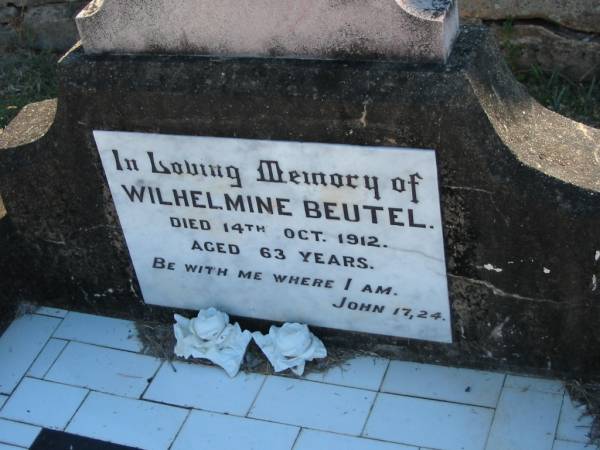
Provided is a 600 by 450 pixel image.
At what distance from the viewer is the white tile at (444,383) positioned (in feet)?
12.5

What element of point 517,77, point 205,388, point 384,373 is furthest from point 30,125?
point 517,77

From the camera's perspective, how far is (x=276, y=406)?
12.8 feet

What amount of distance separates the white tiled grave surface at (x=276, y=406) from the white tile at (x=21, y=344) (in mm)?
10

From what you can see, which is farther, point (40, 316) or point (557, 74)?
point (557, 74)

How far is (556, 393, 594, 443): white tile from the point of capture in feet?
11.8

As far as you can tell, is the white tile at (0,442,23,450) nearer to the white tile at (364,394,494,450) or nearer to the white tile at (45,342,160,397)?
the white tile at (45,342,160,397)

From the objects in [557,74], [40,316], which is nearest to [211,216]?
[40,316]

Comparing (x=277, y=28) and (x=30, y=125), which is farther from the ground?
(x=277, y=28)

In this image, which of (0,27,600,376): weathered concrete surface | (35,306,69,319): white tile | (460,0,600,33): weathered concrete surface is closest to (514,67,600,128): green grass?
(460,0,600,33): weathered concrete surface

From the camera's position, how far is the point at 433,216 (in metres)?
3.50

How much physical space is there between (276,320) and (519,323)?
98 cm

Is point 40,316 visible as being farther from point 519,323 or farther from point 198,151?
point 519,323

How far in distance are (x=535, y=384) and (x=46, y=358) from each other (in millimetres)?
1967

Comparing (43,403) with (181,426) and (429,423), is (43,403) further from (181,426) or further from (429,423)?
(429,423)
